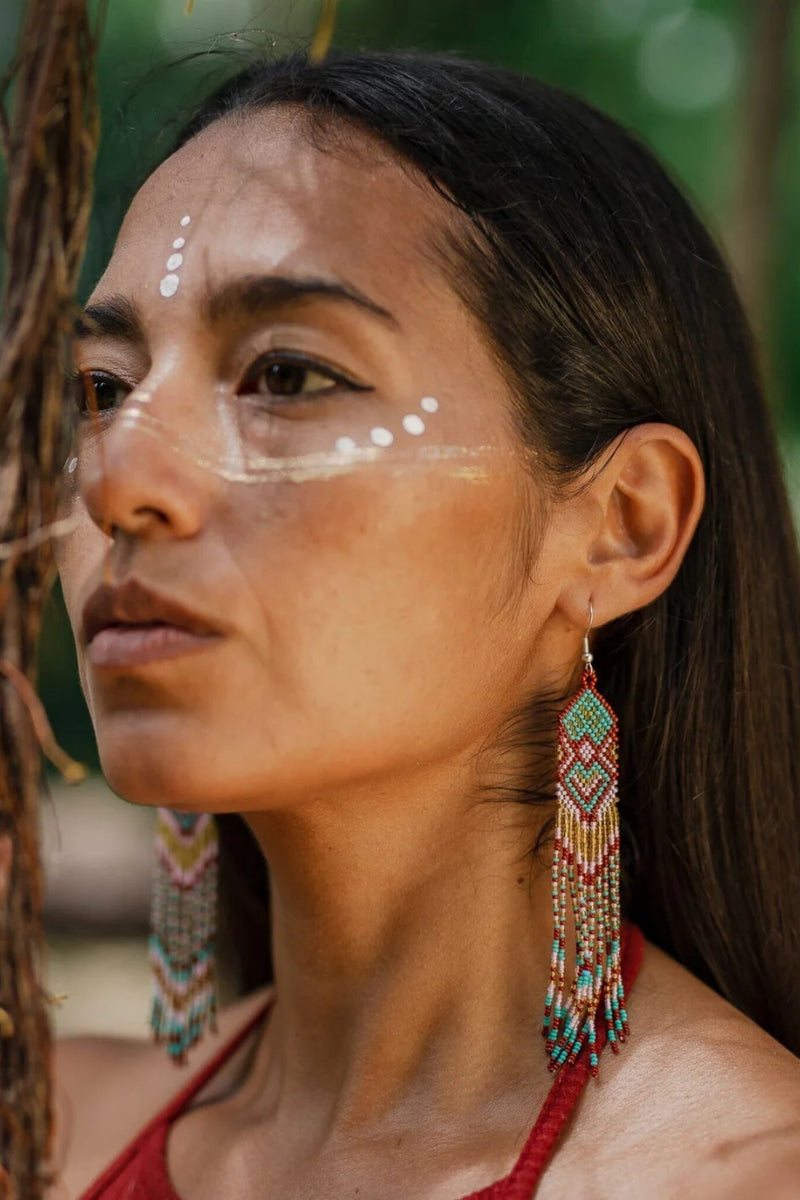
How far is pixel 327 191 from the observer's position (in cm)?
182

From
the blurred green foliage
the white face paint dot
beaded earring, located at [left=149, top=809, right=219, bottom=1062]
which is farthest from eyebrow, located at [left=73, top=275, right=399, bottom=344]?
the blurred green foliage

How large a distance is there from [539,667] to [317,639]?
0.43 meters

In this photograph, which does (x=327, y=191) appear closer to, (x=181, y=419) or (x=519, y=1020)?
(x=181, y=419)

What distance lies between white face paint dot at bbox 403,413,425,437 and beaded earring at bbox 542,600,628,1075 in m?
0.37

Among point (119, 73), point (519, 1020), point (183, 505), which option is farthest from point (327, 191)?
point (119, 73)

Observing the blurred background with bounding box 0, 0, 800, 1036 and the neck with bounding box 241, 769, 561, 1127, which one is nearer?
the neck with bounding box 241, 769, 561, 1127

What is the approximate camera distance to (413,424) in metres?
1.76

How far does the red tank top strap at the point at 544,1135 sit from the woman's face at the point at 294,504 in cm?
43

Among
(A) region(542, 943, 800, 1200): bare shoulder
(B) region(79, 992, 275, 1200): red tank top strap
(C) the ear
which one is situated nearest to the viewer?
(A) region(542, 943, 800, 1200): bare shoulder

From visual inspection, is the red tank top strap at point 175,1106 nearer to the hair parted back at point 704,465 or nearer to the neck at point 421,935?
the neck at point 421,935

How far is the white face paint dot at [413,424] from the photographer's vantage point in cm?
176

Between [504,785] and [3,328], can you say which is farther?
[504,785]

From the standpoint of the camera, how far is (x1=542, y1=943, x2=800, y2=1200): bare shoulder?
Result: 5.26 ft

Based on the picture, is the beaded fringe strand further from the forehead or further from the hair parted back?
the forehead
